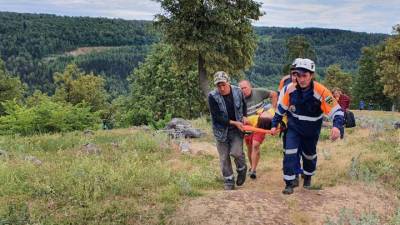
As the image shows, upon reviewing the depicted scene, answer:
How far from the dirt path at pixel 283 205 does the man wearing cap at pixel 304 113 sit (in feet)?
1.54

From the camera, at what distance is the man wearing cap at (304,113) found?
6.91 meters

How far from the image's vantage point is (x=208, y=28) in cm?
2630

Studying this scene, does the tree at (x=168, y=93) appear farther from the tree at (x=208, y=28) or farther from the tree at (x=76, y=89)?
the tree at (x=76, y=89)

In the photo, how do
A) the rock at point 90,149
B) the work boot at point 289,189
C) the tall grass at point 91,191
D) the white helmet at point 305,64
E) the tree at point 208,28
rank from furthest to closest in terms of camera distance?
1. the tree at point 208,28
2. the rock at point 90,149
3. the work boot at point 289,189
4. the white helmet at point 305,64
5. the tall grass at point 91,191

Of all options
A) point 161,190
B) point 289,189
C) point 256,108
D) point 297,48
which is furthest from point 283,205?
point 297,48

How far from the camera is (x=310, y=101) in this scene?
23.1 feet

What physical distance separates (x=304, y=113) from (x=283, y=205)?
4.81 feet

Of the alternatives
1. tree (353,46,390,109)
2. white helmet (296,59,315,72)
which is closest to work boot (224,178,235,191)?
white helmet (296,59,315,72)

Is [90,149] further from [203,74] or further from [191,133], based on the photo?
[203,74]

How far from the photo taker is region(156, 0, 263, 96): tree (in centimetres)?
2577

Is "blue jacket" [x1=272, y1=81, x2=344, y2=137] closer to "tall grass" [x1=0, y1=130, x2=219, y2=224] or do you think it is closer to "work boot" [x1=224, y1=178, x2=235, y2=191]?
"work boot" [x1=224, y1=178, x2=235, y2=191]

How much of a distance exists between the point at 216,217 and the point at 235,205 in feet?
1.47

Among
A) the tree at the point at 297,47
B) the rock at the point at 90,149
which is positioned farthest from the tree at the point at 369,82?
the rock at the point at 90,149

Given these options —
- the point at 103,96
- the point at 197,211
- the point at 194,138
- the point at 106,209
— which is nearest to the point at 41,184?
the point at 106,209
